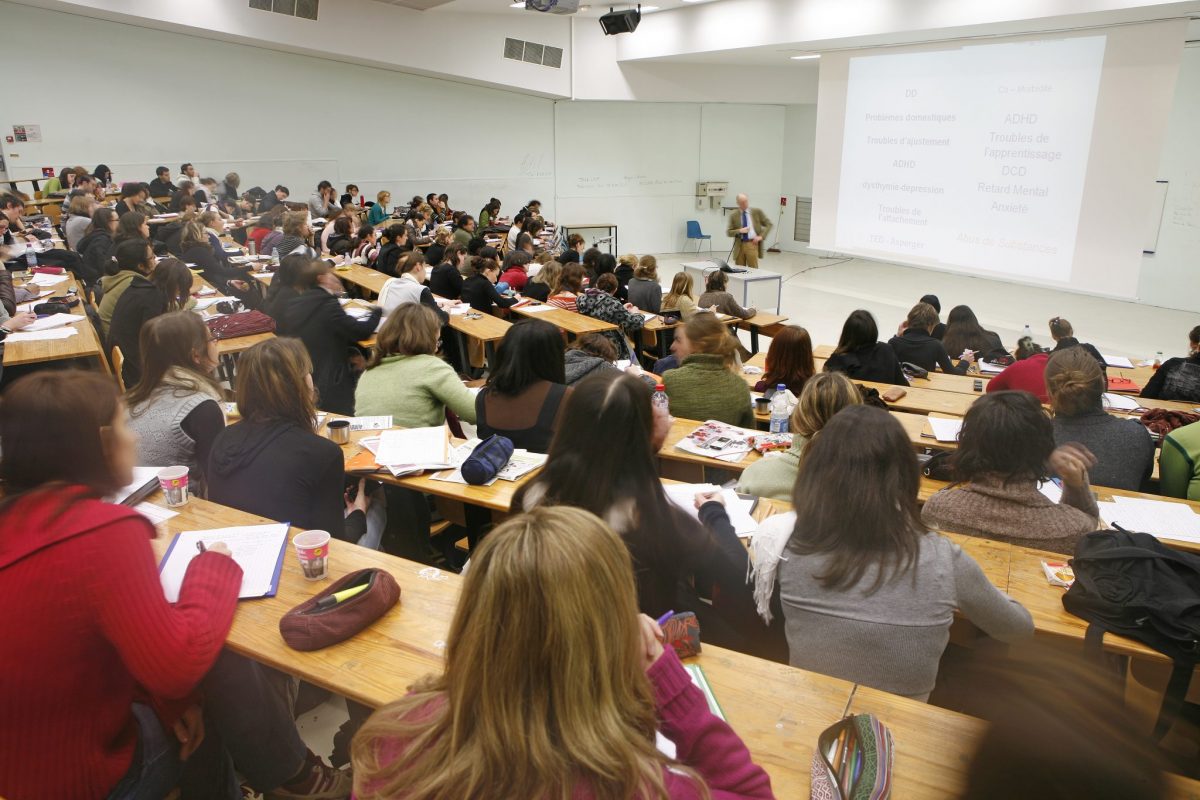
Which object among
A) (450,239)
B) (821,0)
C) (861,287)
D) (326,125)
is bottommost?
(861,287)

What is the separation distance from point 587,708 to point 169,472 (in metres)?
2.18

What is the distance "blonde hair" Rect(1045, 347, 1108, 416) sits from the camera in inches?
132

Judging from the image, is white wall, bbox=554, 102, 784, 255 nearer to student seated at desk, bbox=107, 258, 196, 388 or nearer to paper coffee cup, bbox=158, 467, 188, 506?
student seated at desk, bbox=107, 258, 196, 388

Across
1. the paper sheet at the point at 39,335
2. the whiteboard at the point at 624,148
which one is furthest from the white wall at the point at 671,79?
the paper sheet at the point at 39,335

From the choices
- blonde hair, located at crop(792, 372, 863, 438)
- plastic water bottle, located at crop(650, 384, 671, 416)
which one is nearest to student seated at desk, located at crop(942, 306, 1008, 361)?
plastic water bottle, located at crop(650, 384, 671, 416)

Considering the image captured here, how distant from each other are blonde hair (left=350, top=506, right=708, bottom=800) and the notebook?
124 cm

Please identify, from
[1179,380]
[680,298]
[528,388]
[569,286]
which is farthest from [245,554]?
[680,298]

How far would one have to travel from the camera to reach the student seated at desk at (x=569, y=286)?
740 cm

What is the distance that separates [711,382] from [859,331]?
1368mm

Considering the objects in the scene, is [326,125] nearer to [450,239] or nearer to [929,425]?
[450,239]

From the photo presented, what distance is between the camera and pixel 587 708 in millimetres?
1065

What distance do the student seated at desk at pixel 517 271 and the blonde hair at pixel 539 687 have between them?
7.30 metres

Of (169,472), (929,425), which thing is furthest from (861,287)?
(169,472)

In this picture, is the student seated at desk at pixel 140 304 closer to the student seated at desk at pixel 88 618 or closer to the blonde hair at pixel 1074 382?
the student seated at desk at pixel 88 618
